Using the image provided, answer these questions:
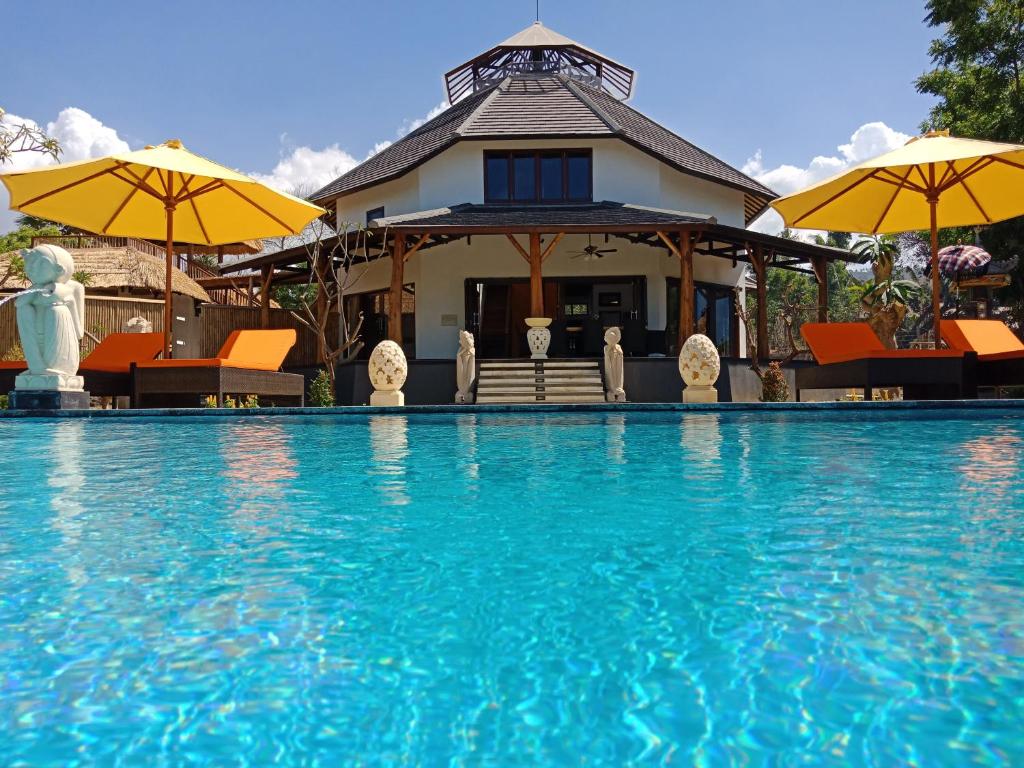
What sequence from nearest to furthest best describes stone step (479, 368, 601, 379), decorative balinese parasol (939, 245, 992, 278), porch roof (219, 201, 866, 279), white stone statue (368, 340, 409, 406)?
white stone statue (368, 340, 409, 406) → stone step (479, 368, 601, 379) → porch roof (219, 201, 866, 279) → decorative balinese parasol (939, 245, 992, 278)

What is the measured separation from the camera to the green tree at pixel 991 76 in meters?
22.2

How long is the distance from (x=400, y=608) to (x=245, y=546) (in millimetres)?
995

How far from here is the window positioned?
2052cm

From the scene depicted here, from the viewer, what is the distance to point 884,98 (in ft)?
70.1

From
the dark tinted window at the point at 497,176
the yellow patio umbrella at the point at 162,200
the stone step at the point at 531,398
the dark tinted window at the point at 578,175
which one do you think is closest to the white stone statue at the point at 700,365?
the stone step at the point at 531,398

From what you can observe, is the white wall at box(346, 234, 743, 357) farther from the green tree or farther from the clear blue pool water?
the clear blue pool water

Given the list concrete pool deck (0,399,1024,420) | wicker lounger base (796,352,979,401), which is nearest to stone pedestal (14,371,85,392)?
concrete pool deck (0,399,1024,420)

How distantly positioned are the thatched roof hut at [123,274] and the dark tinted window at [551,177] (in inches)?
522

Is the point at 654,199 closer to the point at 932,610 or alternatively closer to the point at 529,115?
the point at 529,115

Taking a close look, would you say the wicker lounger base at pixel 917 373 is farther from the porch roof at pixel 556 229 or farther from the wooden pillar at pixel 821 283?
the wooden pillar at pixel 821 283

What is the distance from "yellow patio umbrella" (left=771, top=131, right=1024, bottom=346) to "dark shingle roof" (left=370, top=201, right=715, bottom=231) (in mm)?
3720

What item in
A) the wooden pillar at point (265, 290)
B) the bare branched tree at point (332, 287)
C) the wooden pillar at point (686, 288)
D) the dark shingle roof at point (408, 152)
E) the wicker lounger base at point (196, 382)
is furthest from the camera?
the wooden pillar at point (265, 290)

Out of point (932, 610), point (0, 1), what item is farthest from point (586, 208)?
point (932, 610)

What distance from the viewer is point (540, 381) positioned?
16.2 metres
